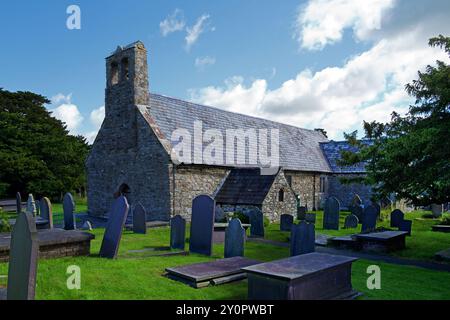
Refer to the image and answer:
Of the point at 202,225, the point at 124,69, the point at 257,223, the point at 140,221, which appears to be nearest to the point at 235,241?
the point at 202,225

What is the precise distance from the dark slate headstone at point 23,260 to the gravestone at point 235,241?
5.40 m

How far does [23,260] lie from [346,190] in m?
26.8

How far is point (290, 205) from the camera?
19047 mm

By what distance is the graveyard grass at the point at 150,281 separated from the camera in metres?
5.93

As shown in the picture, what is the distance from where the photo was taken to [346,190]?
28000mm

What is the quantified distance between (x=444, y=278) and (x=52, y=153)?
1412 inches

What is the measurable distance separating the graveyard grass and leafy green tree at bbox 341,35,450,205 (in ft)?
7.62

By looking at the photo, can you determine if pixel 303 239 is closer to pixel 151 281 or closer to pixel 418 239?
pixel 151 281

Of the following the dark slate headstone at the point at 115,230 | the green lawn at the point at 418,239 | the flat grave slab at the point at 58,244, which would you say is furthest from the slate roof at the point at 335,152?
the flat grave slab at the point at 58,244

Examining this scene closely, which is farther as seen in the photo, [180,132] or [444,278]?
[180,132]

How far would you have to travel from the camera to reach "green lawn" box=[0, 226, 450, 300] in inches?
233

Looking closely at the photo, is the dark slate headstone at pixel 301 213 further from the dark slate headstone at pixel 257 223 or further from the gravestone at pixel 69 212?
the gravestone at pixel 69 212
